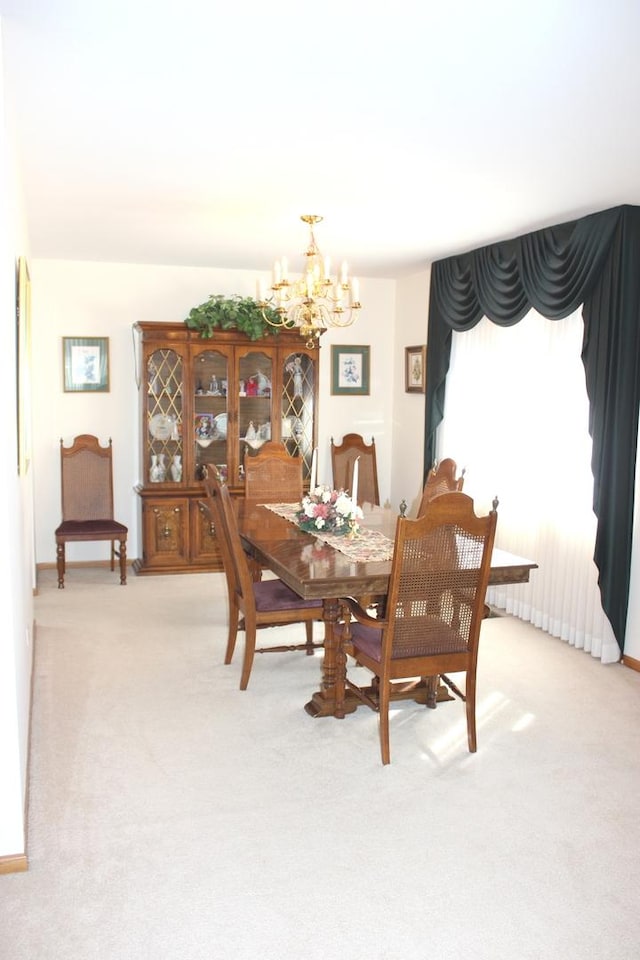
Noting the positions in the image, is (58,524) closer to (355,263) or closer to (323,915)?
(355,263)

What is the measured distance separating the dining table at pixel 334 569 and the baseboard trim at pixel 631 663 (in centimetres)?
123

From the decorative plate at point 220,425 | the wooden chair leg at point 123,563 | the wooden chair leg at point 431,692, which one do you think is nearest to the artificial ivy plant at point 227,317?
the decorative plate at point 220,425

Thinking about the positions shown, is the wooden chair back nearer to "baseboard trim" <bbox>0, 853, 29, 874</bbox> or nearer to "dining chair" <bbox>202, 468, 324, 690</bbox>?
"dining chair" <bbox>202, 468, 324, 690</bbox>

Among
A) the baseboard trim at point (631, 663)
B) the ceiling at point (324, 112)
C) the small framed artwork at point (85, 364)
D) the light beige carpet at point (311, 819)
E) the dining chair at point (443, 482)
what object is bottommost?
the light beige carpet at point (311, 819)

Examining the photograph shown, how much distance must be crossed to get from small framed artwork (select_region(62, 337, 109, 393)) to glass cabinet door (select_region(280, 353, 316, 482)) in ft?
4.78

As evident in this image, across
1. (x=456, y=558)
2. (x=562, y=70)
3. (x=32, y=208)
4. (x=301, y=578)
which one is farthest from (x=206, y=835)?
(x=32, y=208)

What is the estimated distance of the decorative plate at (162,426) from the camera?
6461 mm

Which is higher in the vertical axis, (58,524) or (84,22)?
(84,22)

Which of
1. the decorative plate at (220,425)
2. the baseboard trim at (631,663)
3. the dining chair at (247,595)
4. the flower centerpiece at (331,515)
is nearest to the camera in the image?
the dining chair at (247,595)

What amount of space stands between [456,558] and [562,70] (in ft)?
5.66

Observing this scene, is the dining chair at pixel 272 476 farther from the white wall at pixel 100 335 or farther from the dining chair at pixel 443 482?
the white wall at pixel 100 335

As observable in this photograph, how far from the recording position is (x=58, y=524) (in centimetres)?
655

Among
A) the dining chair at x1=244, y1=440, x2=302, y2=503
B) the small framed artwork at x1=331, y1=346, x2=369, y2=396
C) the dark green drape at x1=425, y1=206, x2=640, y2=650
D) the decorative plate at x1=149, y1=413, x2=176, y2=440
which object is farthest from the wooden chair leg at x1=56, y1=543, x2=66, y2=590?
the dark green drape at x1=425, y1=206, x2=640, y2=650

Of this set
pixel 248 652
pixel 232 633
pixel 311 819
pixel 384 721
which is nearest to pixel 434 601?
pixel 384 721
